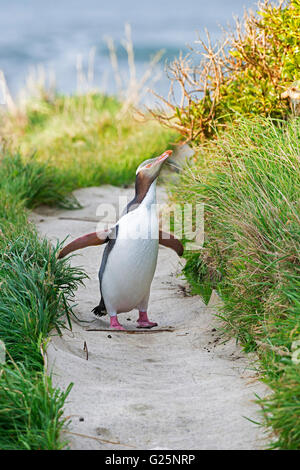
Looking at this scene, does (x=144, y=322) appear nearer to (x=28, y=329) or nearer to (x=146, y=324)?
(x=146, y=324)

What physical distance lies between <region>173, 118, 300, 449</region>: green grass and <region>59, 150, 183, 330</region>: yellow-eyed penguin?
0.46 meters

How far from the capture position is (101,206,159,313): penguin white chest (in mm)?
3777

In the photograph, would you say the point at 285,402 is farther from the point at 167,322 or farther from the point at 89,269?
the point at 89,269

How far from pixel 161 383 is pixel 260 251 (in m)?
0.90

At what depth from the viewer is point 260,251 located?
130 inches

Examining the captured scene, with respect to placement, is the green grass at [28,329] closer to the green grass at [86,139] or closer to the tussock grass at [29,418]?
the tussock grass at [29,418]

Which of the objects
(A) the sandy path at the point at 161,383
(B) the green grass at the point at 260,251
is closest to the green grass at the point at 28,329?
(A) the sandy path at the point at 161,383

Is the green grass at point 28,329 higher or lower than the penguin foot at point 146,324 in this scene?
higher

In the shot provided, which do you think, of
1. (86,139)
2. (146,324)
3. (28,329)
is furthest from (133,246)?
(86,139)

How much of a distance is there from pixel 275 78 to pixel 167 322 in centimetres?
225

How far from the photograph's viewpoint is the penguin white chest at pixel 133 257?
378 cm

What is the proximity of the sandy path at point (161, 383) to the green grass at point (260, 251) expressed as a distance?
0.49 ft

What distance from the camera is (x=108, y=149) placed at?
9.28 meters

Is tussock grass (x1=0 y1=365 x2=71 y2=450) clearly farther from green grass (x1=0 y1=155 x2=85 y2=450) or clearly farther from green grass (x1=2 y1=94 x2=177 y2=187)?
green grass (x1=2 y1=94 x2=177 y2=187)
